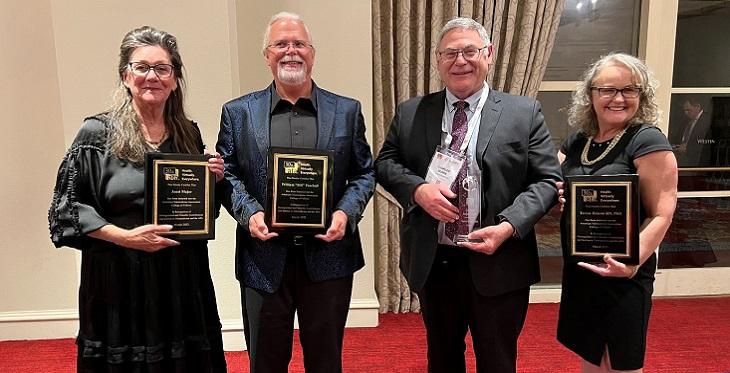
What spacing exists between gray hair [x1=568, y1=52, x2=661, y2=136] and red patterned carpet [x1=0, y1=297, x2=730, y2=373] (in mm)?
1559

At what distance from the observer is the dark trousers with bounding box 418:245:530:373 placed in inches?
73.2

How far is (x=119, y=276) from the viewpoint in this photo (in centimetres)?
176

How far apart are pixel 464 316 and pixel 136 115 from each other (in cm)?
136

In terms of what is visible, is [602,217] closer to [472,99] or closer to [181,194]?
[472,99]

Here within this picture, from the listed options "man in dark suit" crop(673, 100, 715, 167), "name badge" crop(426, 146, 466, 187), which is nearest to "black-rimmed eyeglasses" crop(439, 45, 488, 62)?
"name badge" crop(426, 146, 466, 187)

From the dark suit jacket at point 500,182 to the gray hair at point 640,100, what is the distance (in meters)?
0.20

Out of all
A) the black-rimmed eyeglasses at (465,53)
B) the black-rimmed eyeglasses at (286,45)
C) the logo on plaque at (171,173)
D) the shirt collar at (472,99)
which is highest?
the black-rimmed eyeglasses at (286,45)

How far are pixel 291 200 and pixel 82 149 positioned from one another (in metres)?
A: 0.70

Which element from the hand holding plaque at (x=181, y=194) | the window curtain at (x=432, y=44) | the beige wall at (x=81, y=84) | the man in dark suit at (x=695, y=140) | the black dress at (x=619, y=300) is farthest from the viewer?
the man in dark suit at (x=695, y=140)

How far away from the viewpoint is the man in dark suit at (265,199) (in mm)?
1840

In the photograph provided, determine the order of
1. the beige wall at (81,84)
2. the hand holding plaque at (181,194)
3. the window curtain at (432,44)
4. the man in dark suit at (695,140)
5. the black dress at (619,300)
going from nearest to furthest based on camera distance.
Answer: the hand holding plaque at (181,194)
the black dress at (619,300)
the beige wall at (81,84)
the window curtain at (432,44)
the man in dark suit at (695,140)

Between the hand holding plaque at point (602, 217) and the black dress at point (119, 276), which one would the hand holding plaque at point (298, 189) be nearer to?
the black dress at point (119, 276)

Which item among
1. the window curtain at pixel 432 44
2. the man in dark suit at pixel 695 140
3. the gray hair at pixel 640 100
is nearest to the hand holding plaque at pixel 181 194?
the gray hair at pixel 640 100

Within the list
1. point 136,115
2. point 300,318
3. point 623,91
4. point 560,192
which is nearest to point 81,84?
point 136,115
